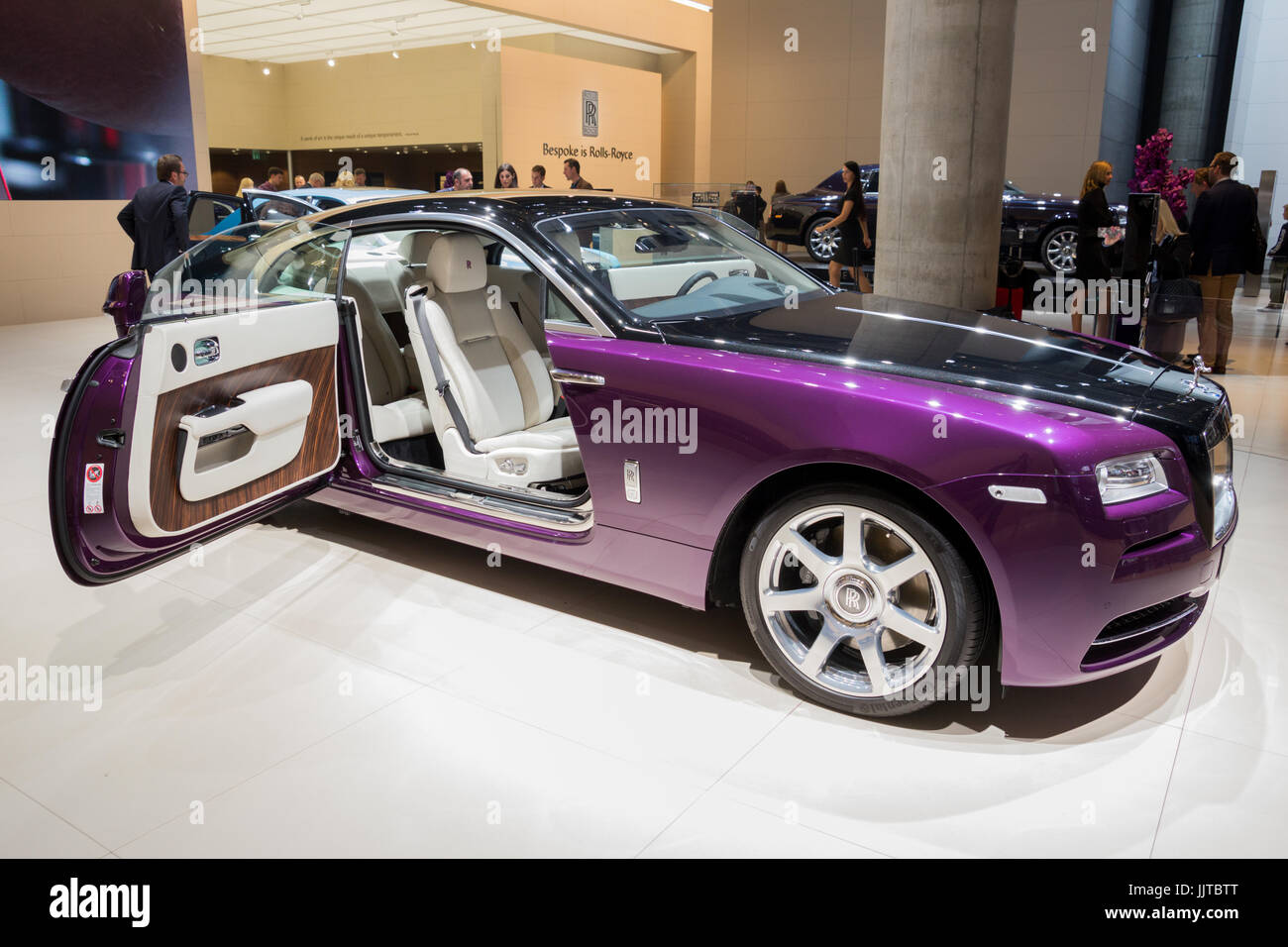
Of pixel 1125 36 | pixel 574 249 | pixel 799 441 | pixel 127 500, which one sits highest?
pixel 1125 36

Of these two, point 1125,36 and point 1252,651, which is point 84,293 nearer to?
point 1252,651

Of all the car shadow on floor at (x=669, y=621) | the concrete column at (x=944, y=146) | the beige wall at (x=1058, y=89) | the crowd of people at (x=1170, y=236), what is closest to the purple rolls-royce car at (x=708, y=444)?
the car shadow on floor at (x=669, y=621)

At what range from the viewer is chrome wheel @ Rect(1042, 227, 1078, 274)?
35.8 ft

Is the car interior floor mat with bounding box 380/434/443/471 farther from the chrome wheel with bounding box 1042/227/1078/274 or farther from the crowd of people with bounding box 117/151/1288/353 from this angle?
the chrome wheel with bounding box 1042/227/1078/274

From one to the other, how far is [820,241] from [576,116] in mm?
7765

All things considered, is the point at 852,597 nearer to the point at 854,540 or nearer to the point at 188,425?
the point at 854,540

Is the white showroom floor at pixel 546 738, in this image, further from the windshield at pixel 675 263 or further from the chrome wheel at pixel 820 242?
the chrome wheel at pixel 820 242

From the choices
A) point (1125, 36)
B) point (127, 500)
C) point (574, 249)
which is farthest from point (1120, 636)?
point (1125, 36)

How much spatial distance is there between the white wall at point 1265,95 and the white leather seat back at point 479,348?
54.0 ft

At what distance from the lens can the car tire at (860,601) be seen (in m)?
2.41

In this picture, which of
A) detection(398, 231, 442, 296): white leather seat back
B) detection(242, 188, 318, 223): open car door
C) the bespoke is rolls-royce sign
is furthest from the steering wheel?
the bespoke is rolls-royce sign

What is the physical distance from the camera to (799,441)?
248 centimetres

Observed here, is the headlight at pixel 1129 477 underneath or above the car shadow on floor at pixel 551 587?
above

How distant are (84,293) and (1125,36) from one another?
1571 centimetres
